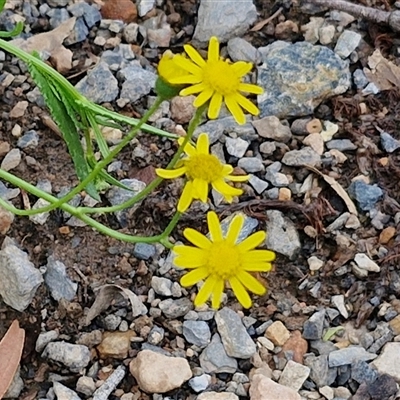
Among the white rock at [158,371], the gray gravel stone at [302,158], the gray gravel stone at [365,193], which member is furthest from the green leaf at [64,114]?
the gray gravel stone at [365,193]

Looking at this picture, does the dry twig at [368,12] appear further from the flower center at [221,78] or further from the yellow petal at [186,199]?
the yellow petal at [186,199]

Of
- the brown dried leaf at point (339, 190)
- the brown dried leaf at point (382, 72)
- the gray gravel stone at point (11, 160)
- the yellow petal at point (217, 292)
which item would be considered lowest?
the gray gravel stone at point (11, 160)

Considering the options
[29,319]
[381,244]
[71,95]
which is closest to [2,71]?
[71,95]

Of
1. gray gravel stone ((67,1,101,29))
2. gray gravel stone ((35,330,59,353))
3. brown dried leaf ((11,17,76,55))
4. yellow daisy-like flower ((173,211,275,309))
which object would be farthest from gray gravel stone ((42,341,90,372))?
gray gravel stone ((67,1,101,29))

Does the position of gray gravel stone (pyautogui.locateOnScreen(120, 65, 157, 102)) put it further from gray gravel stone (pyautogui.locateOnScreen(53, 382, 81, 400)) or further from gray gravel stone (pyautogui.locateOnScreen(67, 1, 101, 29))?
gray gravel stone (pyautogui.locateOnScreen(53, 382, 81, 400))

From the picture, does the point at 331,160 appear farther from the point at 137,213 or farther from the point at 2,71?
the point at 2,71

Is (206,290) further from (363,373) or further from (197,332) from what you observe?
(363,373)
